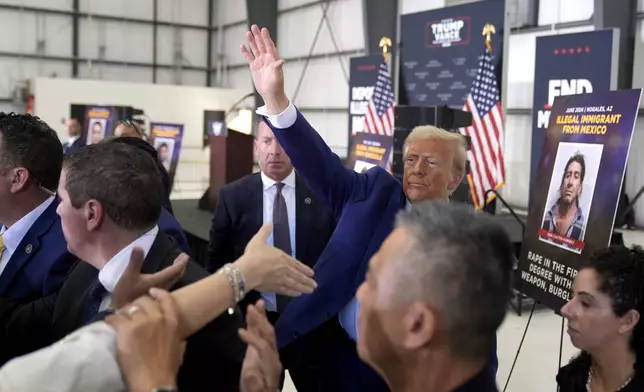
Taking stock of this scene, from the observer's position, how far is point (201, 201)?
791 cm

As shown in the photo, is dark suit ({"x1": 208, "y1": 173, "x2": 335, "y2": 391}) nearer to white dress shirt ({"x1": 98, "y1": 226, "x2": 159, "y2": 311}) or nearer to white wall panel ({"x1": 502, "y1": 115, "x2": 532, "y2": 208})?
white dress shirt ({"x1": 98, "y1": 226, "x2": 159, "y2": 311})

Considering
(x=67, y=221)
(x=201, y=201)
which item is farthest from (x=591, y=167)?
(x=201, y=201)

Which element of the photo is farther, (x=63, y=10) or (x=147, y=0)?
(x=147, y=0)

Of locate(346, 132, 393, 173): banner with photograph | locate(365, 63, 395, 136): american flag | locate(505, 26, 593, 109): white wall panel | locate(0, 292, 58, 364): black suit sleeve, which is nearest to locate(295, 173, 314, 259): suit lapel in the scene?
locate(0, 292, 58, 364): black suit sleeve

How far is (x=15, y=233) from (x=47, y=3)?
56.1ft

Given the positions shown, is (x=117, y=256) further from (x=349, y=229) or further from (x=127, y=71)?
(x=127, y=71)

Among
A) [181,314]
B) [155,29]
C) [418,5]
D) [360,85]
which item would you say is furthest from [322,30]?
[181,314]

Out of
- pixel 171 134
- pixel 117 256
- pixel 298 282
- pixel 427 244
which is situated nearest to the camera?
pixel 427 244

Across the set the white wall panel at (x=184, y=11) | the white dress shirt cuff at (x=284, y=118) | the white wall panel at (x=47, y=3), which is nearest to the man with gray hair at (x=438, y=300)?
the white dress shirt cuff at (x=284, y=118)

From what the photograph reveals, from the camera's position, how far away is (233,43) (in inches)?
723

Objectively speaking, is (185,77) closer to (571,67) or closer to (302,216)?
(571,67)

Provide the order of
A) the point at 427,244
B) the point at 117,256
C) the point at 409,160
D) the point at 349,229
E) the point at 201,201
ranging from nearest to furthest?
the point at 427,244 → the point at 117,256 → the point at 349,229 → the point at 409,160 → the point at 201,201

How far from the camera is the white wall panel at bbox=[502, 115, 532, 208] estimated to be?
10.1m

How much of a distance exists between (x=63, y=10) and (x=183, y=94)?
3.87 m
